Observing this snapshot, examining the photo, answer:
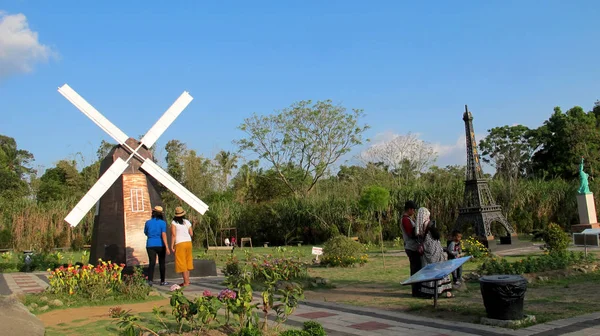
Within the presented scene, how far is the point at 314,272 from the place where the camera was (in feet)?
38.3

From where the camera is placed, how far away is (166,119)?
13.5 m

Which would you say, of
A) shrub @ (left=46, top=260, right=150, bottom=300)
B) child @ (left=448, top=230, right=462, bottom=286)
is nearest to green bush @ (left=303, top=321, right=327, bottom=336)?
shrub @ (left=46, top=260, right=150, bottom=300)

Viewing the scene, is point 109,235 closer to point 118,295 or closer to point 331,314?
point 118,295

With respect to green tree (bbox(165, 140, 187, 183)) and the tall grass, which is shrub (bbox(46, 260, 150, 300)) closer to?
the tall grass

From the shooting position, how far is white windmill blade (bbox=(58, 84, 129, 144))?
1251 cm

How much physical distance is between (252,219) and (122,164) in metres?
16.8

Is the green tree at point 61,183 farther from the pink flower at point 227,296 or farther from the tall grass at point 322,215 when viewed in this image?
the pink flower at point 227,296

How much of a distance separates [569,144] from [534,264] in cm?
2878

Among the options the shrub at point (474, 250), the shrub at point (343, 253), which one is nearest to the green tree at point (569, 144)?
the shrub at point (474, 250)

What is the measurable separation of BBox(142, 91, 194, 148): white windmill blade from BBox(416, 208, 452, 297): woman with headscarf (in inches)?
293

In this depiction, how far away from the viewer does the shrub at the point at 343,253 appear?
1260 cm

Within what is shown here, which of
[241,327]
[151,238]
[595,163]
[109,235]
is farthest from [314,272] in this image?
[595,163]

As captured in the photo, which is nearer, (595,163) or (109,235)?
(109,235)

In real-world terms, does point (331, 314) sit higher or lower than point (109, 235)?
lower
